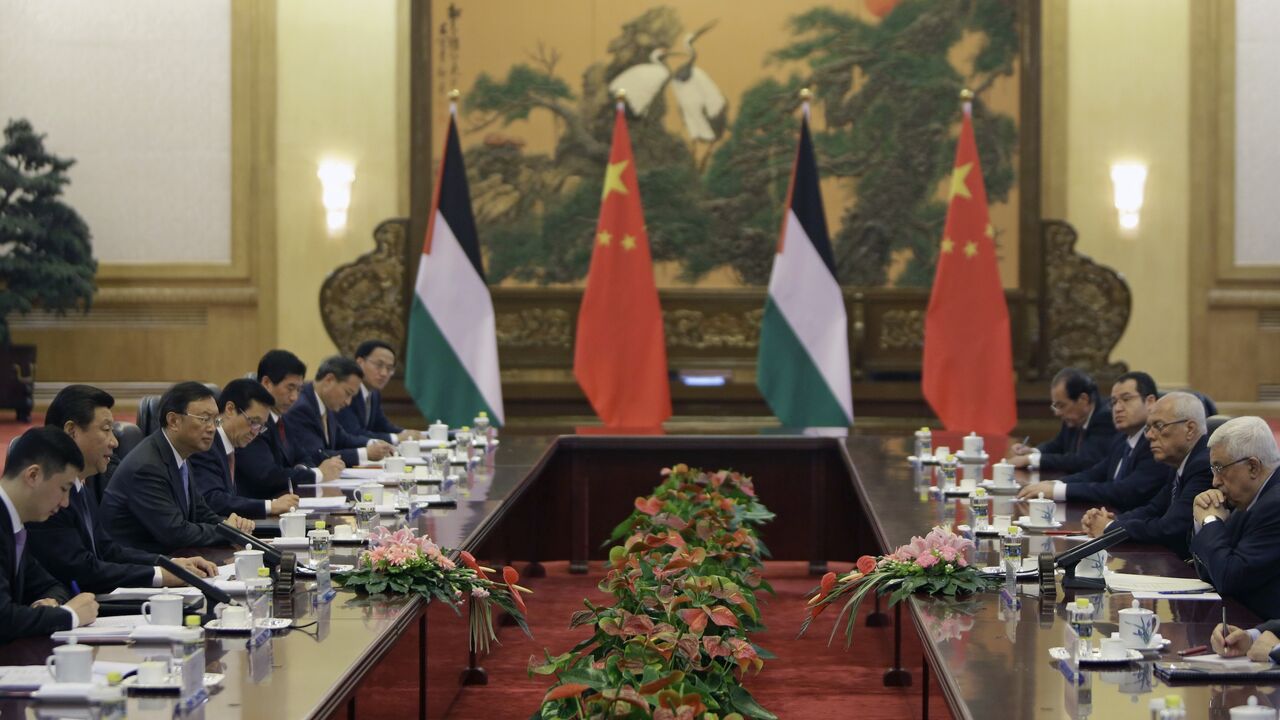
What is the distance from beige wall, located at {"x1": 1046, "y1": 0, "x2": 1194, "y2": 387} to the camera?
1170 cm

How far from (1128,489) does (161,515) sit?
3.23 m

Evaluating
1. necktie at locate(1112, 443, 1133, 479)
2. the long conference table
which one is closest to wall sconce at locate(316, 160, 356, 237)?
the long conference table

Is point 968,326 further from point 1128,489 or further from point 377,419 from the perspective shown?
point 1128,489

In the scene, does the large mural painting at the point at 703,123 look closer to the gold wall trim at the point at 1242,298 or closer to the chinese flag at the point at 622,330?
the gold wall trim at the point at 1242,298

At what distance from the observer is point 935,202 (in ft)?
38.5

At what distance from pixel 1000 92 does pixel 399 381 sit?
4.81 meters

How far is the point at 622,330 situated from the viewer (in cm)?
904

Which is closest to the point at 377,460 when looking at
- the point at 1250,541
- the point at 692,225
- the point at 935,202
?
the point at 1250,541

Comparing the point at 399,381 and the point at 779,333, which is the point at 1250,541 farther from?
the point at 399,381

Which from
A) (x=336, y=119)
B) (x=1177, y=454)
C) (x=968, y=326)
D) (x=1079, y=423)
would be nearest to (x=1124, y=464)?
(x=1177, y=454)

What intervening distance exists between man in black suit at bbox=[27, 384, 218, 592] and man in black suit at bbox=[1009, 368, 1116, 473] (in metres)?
3.89

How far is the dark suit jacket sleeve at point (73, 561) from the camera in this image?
12.8ft

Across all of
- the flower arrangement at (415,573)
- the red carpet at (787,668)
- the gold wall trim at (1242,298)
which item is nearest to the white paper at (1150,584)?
the red carpet at (787,668)

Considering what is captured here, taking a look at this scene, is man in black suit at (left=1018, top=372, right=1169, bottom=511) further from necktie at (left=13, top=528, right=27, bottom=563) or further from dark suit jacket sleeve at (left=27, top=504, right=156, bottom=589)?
necktie at (left=13, top=528, right=27, bottom=563)
